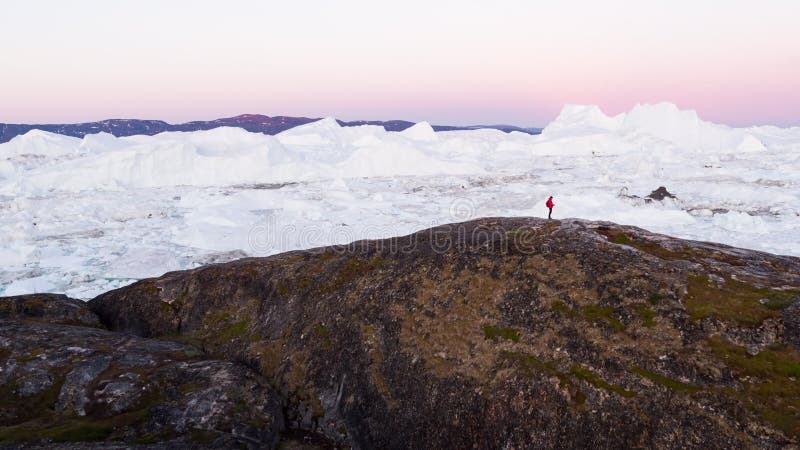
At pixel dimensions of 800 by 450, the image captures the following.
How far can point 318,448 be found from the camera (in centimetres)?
876

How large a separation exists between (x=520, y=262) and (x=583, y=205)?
106 ft

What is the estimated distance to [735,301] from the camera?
25.5 ft

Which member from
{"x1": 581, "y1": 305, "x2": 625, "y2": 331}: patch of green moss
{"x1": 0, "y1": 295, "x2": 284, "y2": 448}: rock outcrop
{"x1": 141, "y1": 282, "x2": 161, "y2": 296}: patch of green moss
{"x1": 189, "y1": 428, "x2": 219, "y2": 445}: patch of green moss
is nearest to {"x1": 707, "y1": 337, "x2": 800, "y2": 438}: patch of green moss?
{"x1": 581, "y1": 305, "x2": 625, "y2": 331}: patch of green moss

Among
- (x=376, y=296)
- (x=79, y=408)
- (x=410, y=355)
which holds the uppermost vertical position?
(x=376, y=296)

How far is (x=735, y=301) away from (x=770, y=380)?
1.63m

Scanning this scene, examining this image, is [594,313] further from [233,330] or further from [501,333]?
[233,330]

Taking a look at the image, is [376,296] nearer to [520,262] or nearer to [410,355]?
[410,355]

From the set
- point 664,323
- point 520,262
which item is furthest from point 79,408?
point 664,323

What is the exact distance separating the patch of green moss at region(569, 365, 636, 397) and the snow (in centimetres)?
2426

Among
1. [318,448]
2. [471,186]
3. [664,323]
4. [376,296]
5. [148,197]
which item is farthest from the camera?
[471,186]

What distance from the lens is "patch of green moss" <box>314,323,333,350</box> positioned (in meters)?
10.3

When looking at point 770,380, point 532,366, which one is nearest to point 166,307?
point 532,366

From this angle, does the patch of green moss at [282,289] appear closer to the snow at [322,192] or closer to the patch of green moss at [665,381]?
the patch of green moss at [665,381]

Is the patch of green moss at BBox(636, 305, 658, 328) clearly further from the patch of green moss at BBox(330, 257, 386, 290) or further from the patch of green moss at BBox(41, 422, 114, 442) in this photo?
the patch of green moss at BBox(41, 422, 114, 442)
